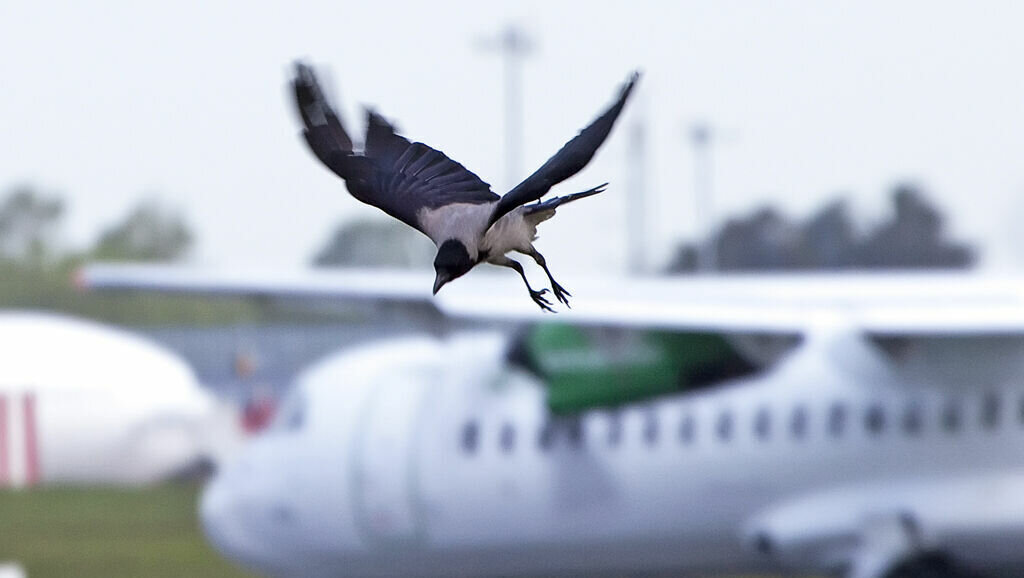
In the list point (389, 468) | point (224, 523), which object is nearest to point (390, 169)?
point (389, 468)

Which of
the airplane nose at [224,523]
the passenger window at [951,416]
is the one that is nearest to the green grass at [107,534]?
the airplane nose at [224,523]

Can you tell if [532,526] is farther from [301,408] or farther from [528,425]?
[301,408]

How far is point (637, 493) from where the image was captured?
17.8 metres

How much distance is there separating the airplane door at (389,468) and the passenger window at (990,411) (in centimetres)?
439

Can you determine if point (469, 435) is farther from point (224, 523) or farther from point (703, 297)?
point (224, 523)

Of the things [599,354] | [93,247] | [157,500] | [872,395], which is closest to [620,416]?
[599,354]

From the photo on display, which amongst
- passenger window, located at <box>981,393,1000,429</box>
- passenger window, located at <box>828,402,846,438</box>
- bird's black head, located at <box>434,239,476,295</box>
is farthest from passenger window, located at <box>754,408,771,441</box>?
bird's black head, located at <box>434,239,476,295</box>

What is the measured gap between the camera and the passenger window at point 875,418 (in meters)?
17.4

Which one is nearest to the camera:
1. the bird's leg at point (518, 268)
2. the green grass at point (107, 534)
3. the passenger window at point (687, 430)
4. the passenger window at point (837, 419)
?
the bird's leg at point (518, 268)

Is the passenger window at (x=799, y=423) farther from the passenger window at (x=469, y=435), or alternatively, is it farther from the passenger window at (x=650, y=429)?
the passenger window at (x=469, y=435)

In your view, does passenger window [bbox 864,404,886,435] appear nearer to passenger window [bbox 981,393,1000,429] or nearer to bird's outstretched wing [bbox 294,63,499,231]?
passenger window [bbox 981,393,1000,429]

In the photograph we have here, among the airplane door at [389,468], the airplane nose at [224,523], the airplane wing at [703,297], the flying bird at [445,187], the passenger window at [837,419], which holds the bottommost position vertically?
the airplane nose at [224,523]

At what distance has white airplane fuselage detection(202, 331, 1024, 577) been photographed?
17.1 m

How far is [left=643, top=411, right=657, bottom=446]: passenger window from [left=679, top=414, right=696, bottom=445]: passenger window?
208 mm
